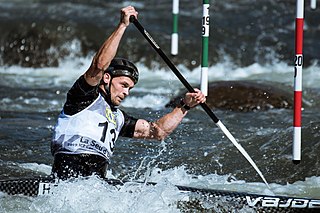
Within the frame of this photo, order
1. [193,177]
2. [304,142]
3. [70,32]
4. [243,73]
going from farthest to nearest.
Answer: [70,32]
[243,73]
[304,142]
[193,177]

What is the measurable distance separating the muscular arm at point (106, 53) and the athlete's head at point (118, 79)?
0.20 m

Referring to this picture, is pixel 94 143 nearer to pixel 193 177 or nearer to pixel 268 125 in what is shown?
pixel 193 177

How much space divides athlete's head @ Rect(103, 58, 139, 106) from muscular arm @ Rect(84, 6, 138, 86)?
0.20 metres

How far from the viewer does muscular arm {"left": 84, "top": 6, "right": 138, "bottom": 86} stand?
4832 millimetres

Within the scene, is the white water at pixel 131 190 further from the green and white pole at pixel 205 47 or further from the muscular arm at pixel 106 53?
the green and white pole at pixel 205 47

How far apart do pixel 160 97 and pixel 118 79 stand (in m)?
5.10

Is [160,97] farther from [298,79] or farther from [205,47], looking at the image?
[298,79]

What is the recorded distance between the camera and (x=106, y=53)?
15.9ft

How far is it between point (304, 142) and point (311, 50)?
6.74 metres

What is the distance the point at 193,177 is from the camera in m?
6.34

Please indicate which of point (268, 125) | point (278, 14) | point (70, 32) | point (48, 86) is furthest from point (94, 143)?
point (278, 14)

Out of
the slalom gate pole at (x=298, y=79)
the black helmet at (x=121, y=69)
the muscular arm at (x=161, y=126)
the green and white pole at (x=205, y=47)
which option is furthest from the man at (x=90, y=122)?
the green and white pole at (x=205, y=47)

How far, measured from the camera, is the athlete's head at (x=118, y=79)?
5.11 meters

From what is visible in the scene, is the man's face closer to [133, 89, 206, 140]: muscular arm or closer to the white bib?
the white bib
